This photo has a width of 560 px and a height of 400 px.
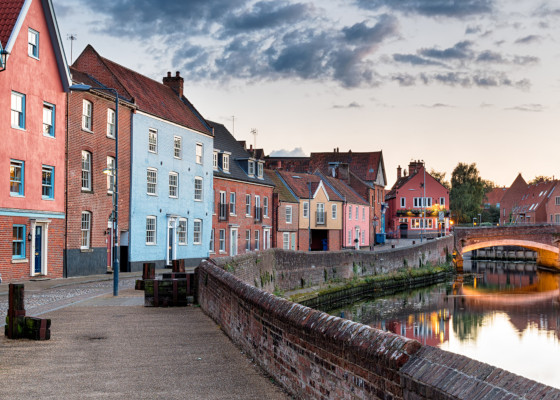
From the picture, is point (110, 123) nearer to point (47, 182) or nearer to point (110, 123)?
point (110, 123)

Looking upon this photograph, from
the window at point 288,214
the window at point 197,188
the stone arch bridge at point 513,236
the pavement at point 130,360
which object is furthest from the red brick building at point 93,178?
the stone arch bridge at point 513,236

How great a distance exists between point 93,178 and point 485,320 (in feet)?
67.4

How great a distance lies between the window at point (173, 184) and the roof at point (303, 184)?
19029mm

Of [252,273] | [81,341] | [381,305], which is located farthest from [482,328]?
[81,341]

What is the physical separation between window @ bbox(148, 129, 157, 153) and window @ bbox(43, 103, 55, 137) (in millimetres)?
8050

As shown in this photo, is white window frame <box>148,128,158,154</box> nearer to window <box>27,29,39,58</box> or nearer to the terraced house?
the terraced house

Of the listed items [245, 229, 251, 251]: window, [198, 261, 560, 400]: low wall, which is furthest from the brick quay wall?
[245, 229, 251, 251]: window

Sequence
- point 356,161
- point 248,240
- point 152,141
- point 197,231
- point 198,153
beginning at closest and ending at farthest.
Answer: point 152,141
point 197,231
point 198,153
point 248,240
point 356,161

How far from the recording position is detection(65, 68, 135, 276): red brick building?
96.8 feet

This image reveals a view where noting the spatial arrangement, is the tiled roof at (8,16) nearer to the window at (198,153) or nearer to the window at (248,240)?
the window at (198,153)

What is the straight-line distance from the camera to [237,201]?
46.7 metres

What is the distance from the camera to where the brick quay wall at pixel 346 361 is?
4324 millimetres

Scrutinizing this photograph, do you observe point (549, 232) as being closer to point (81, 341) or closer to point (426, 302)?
point (426, 302)

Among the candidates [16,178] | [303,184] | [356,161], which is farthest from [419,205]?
[16,178]
